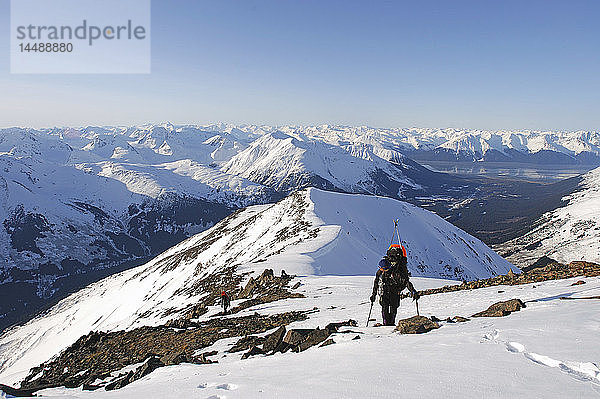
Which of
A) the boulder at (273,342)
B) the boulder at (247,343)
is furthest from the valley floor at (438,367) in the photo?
the boulder at (273,342)

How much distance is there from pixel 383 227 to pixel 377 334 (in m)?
70.6

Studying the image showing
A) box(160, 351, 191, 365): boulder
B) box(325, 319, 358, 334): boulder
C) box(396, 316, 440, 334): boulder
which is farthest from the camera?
box(325, 319, 358, 334): boulder

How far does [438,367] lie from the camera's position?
602 centimetres

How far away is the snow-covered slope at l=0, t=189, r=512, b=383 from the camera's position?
46812mm

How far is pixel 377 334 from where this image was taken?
9977 mm

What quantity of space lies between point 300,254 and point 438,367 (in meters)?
36.6

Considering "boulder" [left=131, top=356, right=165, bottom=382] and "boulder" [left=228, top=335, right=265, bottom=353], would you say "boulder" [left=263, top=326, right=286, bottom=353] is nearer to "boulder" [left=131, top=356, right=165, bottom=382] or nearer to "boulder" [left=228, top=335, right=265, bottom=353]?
"boulder" [left=228, top=335, right=265, bottom=353]

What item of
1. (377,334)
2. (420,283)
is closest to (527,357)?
(377,334)

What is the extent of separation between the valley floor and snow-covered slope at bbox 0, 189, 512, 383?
1136 inches

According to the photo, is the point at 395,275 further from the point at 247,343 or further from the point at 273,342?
the point at 247,343

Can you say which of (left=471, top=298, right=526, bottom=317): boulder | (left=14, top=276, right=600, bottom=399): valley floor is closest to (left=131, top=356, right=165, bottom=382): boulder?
(left=14, top=276, right=600, bottom=399): valley floor

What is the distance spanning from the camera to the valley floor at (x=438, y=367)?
512cm

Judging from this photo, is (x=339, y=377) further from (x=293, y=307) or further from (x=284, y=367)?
(x=293, y=307)

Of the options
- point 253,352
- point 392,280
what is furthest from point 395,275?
point 253,352
